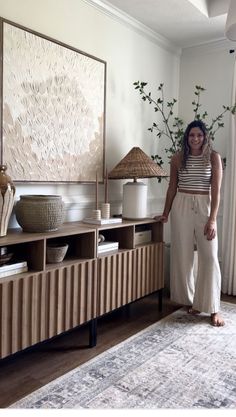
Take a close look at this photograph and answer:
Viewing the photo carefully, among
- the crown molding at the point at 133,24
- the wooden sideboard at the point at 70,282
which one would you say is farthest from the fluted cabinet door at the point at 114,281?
the crown molding at the point at 133,24

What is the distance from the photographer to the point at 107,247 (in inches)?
84.7

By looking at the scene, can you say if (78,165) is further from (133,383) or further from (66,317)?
(133,383)

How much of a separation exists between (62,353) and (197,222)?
1.20 m

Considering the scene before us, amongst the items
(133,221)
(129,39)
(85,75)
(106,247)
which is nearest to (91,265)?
(106,247)

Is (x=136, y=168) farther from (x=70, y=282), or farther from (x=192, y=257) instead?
(x=70, y=282)

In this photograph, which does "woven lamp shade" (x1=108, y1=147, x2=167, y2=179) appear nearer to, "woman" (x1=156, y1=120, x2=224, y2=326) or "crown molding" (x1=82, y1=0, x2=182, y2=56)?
"woman" (x1=156, y1=120, x2=224, y2=326)

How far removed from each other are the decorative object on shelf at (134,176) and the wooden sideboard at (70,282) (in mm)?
109

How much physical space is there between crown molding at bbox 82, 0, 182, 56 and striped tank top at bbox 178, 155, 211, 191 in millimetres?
1175

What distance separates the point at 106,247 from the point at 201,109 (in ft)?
5.85

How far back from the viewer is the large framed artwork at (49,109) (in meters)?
1.88

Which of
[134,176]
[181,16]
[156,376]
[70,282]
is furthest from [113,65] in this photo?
[156,376]

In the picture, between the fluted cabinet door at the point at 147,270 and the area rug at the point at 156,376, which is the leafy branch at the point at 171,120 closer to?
the fluted cabinet door at the point at 147,270

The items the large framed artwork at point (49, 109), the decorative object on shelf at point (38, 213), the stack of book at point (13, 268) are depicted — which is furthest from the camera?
the large framed artwork at point (49, 109)

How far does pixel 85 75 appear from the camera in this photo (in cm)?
232
